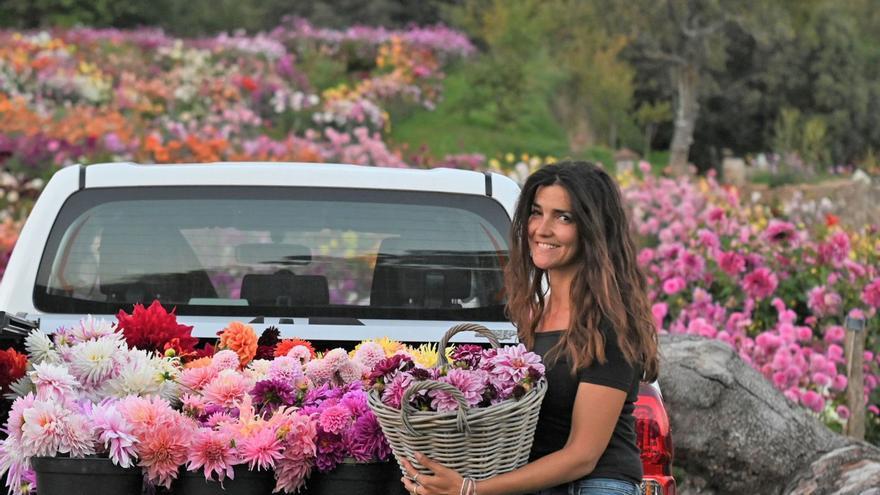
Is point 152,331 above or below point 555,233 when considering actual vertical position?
below

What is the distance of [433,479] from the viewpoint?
2.85 m

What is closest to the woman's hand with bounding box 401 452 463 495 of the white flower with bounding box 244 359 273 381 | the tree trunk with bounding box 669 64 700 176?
the white flower with bounding box 244 359 273 381

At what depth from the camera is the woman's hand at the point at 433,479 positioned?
2.85m

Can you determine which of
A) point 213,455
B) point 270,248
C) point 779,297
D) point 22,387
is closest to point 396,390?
point 213,455

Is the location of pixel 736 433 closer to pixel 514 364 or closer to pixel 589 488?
pixel 589 488

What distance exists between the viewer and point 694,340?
7.98 metres

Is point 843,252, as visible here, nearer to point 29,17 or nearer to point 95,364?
point 95,364

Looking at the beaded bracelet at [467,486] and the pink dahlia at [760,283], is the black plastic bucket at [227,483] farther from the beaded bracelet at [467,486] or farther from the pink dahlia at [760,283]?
the pink dahlia at [760,283]

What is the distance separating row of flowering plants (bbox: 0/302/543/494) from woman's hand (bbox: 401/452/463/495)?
0.41 ft

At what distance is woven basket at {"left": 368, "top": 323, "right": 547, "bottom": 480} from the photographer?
279cm

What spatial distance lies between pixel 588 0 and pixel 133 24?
2238 centimetres

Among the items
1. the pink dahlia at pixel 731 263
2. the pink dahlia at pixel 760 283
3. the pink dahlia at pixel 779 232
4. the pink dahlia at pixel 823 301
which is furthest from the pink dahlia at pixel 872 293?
the pink dahlia at pixel 779 232

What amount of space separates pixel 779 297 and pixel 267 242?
20.0 feet

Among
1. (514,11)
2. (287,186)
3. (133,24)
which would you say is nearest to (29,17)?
(133,24)
